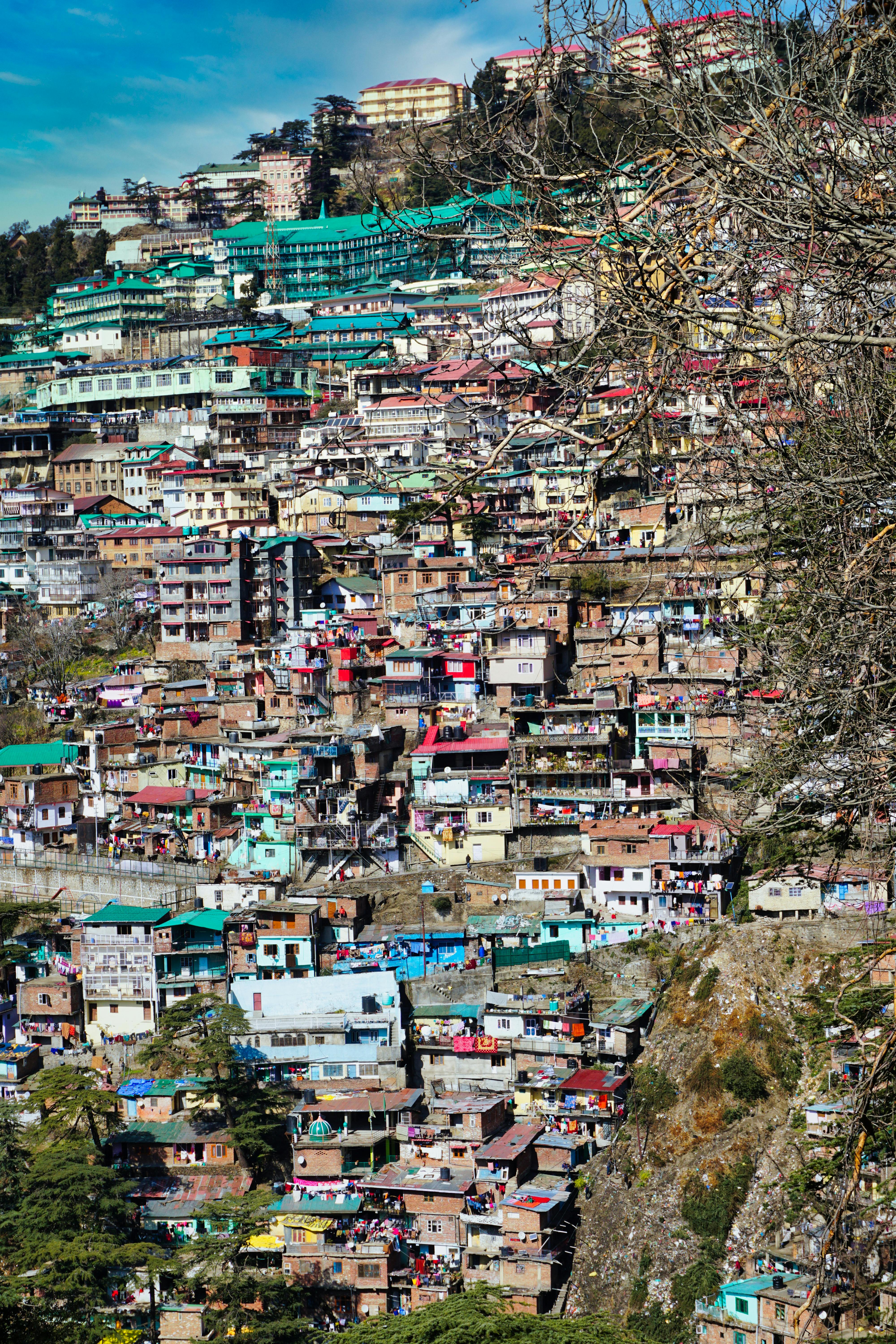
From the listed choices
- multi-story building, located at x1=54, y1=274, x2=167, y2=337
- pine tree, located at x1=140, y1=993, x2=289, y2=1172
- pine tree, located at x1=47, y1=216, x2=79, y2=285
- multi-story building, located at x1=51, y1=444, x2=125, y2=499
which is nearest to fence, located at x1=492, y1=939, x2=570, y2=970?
pine tree, located at x1=140, y1=993, x2=289, y2=1172

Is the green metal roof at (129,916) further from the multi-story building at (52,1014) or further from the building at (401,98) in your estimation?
the building at (401,98)

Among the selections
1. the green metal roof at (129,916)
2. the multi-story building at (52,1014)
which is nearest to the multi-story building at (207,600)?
the green metal roof at (129,916)

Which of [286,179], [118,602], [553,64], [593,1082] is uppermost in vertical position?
[286,179]

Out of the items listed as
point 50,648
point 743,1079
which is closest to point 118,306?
point 50,648

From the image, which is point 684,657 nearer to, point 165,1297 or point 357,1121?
point 357,1121

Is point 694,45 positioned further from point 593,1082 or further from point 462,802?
point 462,802

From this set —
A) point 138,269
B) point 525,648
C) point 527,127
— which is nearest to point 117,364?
point 138,269
